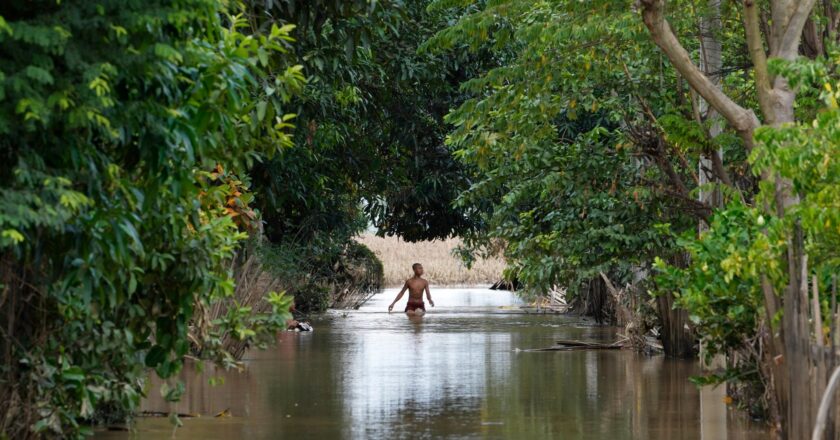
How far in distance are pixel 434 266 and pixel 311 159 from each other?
35.4 m

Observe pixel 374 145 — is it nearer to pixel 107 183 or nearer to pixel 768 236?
pixel 768 236

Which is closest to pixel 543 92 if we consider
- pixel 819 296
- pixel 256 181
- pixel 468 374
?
pixel 468 374

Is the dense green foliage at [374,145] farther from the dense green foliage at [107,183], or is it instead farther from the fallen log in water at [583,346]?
the dense green foliage at [107,183]

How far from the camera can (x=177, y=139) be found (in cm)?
659

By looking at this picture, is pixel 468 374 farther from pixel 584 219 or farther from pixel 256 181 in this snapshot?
pixel 256 181

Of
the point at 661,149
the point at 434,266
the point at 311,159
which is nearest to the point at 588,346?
the point at 311,159

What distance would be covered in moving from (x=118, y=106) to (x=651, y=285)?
1318 cm

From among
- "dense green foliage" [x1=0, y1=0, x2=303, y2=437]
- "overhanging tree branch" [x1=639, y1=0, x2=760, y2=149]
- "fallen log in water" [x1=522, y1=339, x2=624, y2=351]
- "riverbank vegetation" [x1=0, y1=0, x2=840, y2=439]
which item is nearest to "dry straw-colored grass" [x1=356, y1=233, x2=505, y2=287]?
"fallen log in water" [x1=522, y1=339, x2=624, y2=351]

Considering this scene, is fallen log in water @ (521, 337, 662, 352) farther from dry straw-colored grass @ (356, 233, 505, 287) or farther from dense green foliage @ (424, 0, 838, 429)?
dry straw-colored grass @ (356, 233, 505, 287)

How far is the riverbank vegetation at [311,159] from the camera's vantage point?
6254 millimetres

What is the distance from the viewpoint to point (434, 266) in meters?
56.3

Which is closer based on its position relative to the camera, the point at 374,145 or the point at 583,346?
the point at 583,346

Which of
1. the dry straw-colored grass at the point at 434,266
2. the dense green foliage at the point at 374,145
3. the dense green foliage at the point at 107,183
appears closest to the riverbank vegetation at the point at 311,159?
the dense green foliage at the point at 107,183

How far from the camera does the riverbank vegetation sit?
6.25 m
